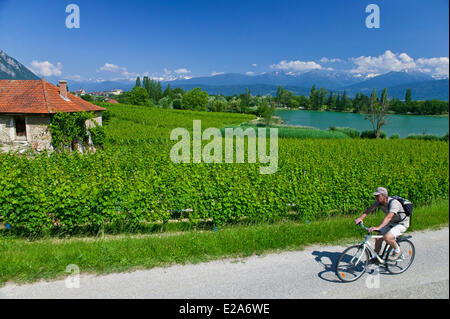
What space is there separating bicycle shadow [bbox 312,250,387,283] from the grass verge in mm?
544

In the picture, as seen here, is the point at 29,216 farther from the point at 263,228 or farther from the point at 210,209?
the point at 263,228

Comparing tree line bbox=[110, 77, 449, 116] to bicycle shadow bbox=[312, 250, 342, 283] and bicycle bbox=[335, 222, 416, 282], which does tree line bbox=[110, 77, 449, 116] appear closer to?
bicycle shadow bbox=[312, 250, 342, 283]

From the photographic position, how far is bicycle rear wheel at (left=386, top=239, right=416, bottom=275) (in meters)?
5.59

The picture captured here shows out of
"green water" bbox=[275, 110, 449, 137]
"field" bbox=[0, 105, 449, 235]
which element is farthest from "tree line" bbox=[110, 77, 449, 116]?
"field" bbox=[0, 105, 449, 235]

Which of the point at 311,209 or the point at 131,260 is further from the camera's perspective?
the point at 311,209

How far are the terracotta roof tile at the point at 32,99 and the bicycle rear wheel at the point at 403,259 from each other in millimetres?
22670

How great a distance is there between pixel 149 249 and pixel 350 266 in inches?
172

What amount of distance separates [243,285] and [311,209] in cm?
455

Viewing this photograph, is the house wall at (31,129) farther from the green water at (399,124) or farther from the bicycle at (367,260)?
the green water at (399,124)

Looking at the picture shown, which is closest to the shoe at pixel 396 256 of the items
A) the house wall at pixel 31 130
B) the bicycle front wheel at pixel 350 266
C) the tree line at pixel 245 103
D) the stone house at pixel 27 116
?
the bicycle front wheel at pixel 350 266

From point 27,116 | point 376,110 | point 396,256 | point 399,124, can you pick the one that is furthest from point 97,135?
point 399,124
